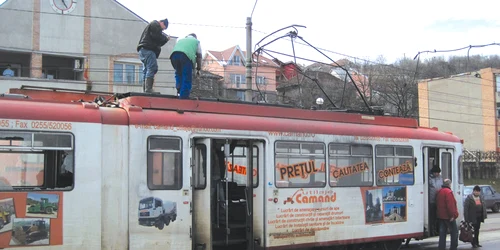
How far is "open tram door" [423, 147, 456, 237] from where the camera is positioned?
11711 mm

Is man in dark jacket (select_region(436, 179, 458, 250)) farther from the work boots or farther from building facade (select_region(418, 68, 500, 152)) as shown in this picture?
building facade (select_region(418, 68, 500, 152))

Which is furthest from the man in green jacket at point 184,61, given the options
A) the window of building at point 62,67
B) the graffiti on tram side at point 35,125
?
the window of building at point 62,67

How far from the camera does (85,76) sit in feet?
90.1

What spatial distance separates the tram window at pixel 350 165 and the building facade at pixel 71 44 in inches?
714

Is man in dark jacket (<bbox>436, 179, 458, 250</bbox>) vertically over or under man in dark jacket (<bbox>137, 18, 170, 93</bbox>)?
under

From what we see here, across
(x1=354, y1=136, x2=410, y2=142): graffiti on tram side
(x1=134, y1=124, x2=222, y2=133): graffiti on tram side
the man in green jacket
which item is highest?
the man in green jacket

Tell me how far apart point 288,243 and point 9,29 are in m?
21.3

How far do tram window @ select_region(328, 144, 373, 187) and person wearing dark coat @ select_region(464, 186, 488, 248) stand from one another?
3.94 meters

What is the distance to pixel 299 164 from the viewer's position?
950 cm

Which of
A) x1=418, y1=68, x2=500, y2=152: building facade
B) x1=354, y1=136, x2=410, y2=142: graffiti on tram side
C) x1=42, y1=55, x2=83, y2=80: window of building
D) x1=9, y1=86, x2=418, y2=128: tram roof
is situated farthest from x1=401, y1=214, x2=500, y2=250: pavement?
x1=418, y1=68, x2=500, y2=152: building facade

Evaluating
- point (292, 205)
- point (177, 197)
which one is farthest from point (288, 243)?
point (177, 197)

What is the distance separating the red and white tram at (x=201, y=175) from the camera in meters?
7.08

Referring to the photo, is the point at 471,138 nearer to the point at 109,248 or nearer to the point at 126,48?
the point at 126,48

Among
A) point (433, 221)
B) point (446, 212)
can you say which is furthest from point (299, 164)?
point (433, 221)
